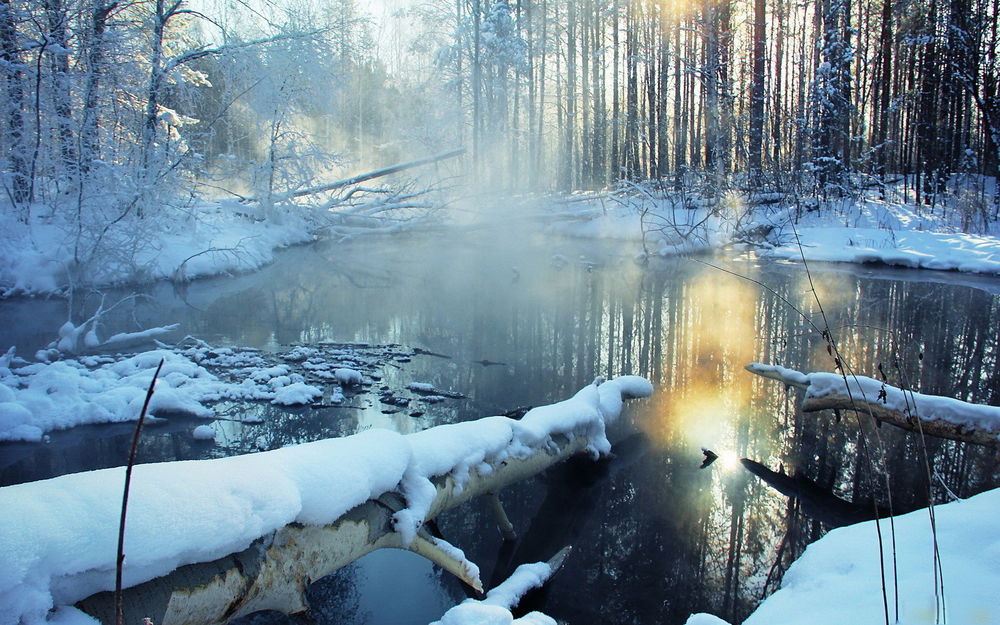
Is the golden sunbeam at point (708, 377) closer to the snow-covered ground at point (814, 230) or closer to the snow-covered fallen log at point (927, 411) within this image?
the snow-covered fallen log at point (927, 411)

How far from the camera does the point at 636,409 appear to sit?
6.19 m

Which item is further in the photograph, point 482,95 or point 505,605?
point 482,95

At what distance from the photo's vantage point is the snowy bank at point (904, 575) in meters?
2.30

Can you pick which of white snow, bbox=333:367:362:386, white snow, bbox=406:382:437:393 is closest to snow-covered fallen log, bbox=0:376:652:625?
white snow, bbox=406:382:437:393

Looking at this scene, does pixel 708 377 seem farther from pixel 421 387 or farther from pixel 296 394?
pixel 296 394

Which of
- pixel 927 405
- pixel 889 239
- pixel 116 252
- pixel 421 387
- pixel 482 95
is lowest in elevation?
pixel 421 387

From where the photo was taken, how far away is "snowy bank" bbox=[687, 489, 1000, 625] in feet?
7.56

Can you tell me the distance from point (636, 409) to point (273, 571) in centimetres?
433

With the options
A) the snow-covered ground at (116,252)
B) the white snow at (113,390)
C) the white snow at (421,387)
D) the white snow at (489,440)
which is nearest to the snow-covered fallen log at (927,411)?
the white snow at (489,440)

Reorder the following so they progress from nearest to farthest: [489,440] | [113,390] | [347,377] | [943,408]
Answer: [489,440]
[943,408]
[113,390]
[347,377]

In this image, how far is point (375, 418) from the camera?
5902mm

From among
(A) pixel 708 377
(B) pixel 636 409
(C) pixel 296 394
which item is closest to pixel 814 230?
(A) pixel 708 377

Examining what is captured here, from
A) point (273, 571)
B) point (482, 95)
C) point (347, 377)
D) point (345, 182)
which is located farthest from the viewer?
point (482, 95)

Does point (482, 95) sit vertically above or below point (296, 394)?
above
